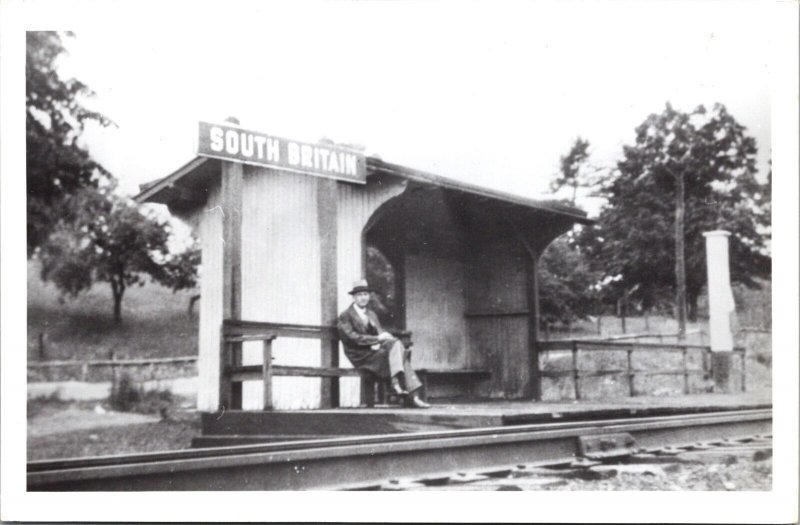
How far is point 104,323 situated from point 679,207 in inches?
233

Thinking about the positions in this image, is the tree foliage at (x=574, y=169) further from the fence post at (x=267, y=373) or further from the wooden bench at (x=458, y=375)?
the fence post at (x=267, y=373)

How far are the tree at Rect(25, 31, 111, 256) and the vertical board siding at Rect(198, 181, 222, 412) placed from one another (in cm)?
207

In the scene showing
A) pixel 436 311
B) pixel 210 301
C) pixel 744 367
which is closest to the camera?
pixel 210 301

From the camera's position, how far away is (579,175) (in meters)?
10.2

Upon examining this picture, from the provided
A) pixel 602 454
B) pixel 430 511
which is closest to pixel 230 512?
pixel 430 511

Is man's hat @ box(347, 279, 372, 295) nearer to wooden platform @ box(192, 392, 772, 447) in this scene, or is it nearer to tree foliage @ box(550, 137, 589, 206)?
wooden platform @ box(192, 392, 772, 447)

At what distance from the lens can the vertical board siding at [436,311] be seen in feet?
36.5

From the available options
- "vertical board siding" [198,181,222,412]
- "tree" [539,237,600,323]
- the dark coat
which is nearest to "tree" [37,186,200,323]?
"vertical board siding" [198,181,222,412]

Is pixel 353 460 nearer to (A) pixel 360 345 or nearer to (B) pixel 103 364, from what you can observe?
(B) pixel 103 364

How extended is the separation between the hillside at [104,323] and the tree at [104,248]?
0.08m

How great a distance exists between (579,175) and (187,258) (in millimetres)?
4348

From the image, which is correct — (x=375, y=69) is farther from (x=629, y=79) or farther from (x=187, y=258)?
(x=187, y=258)

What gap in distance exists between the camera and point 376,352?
842cm

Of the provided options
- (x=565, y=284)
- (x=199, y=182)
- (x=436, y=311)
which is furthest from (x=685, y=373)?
(x=199, y=182)
